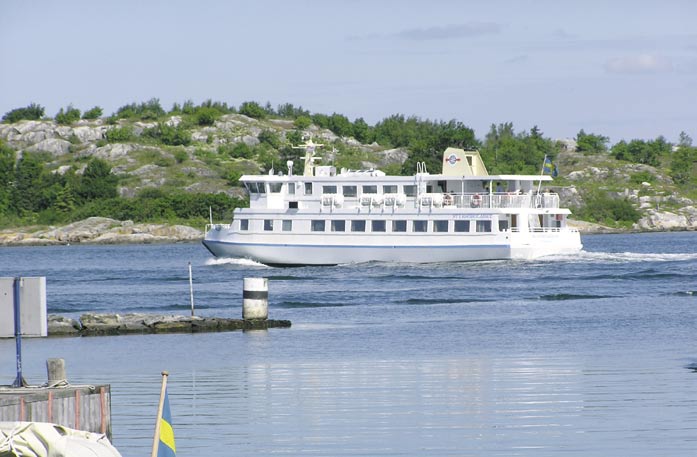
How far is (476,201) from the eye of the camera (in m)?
56.1

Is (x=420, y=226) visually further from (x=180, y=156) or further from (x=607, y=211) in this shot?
(x=180, y=156)

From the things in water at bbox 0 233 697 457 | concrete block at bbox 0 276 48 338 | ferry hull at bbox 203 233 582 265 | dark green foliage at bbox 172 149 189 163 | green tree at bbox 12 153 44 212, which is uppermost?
dark green foliage at bbox 172 149 189 163

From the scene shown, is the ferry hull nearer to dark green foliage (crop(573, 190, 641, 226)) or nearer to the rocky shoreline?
the rocky shoreline

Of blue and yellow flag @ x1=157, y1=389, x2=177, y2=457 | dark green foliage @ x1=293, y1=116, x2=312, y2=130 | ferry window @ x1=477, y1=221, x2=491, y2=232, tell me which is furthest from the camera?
dark green foliage @ x1=293, y1=116, x2=312, y2=130

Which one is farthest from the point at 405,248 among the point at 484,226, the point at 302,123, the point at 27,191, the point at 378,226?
the point at 302,123

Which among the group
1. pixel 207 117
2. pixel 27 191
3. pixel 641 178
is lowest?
pixel 27 191

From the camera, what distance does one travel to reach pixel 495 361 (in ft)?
72.8

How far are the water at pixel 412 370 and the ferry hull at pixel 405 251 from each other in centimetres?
1053

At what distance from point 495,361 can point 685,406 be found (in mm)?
6019

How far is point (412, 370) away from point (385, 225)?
116ft

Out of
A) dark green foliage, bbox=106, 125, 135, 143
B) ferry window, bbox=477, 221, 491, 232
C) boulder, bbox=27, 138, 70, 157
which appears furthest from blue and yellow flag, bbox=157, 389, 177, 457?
boulder, bbox=27, 138, 70, 157

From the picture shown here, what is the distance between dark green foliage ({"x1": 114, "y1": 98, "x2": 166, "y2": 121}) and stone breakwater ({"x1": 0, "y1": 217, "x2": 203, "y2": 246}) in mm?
51905

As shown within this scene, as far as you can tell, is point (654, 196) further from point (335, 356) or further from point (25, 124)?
point (335, 356)

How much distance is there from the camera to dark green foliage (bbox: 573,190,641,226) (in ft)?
409
